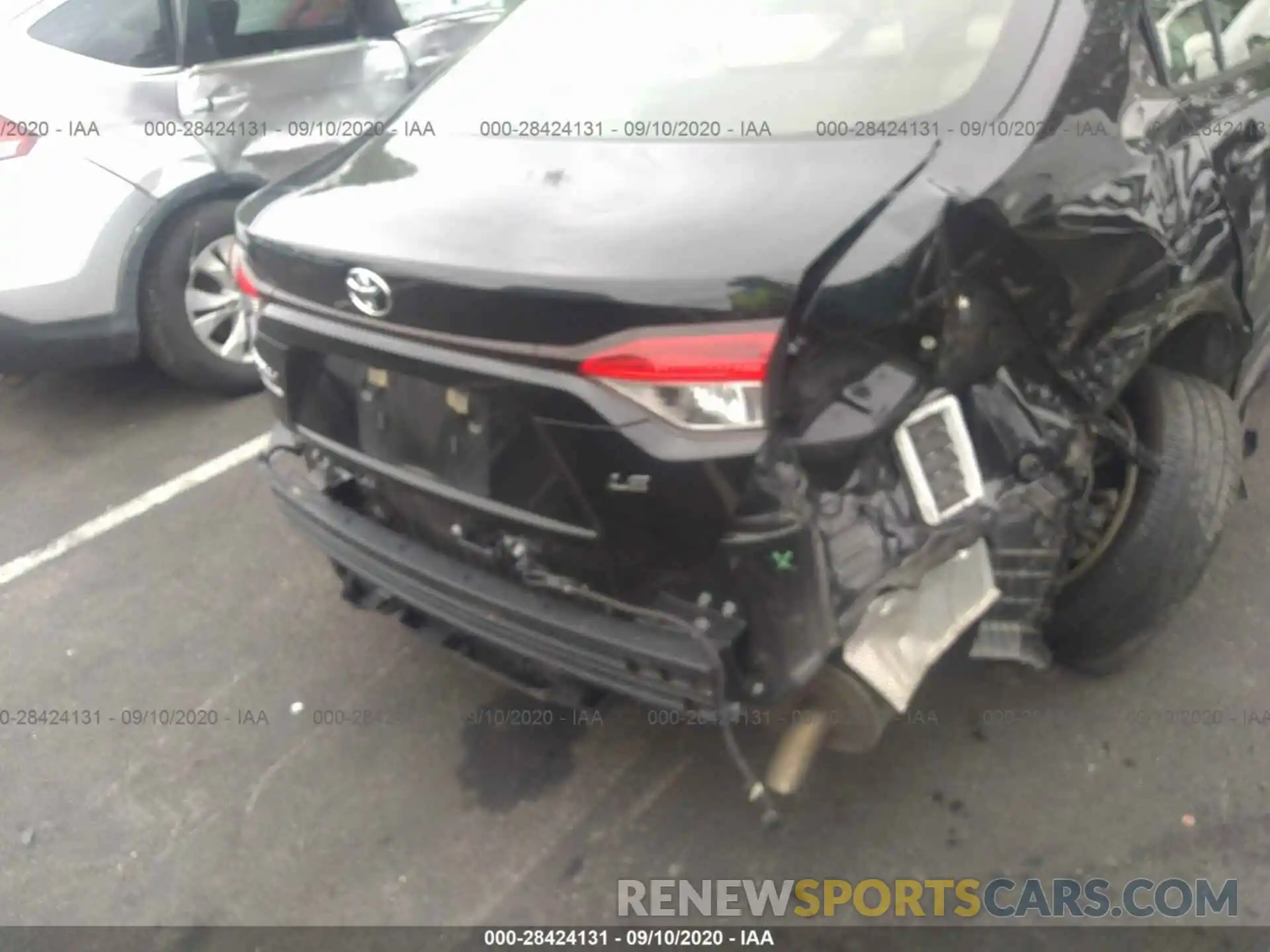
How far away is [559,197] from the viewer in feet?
6.86

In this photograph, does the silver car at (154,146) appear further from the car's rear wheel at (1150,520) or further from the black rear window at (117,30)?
the car's rear wheel at (1150,520)

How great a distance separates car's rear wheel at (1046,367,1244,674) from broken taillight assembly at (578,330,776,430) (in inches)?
46.6

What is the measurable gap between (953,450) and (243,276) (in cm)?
159

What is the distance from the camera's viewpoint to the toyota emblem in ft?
6.66

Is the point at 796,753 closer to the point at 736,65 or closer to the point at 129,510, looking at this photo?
the point at 736,65

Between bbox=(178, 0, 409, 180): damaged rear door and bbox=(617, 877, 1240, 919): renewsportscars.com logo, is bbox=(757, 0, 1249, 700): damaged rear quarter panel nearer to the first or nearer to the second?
bbox=(617, 877, 1240, 919): renewsportscars.com logo

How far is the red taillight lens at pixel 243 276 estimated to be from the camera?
2404mm

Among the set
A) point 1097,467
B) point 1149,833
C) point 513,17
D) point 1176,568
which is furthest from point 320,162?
point 1149,833

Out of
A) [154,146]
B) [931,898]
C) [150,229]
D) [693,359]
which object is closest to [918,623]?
[931,898]

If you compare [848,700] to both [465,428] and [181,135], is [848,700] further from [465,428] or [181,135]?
[181,135]

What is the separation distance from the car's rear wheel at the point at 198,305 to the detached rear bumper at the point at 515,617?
2.19 metres

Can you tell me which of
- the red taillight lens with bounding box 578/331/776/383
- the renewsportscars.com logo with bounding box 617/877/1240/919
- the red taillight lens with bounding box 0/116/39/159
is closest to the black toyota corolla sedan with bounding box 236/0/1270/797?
the red taillight lens with bounding box 578/331/776/383

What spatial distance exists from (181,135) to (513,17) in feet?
6.31

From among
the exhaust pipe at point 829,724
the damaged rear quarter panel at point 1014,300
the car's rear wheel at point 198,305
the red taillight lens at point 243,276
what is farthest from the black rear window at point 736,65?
the car's rear wheel at point 198,305
